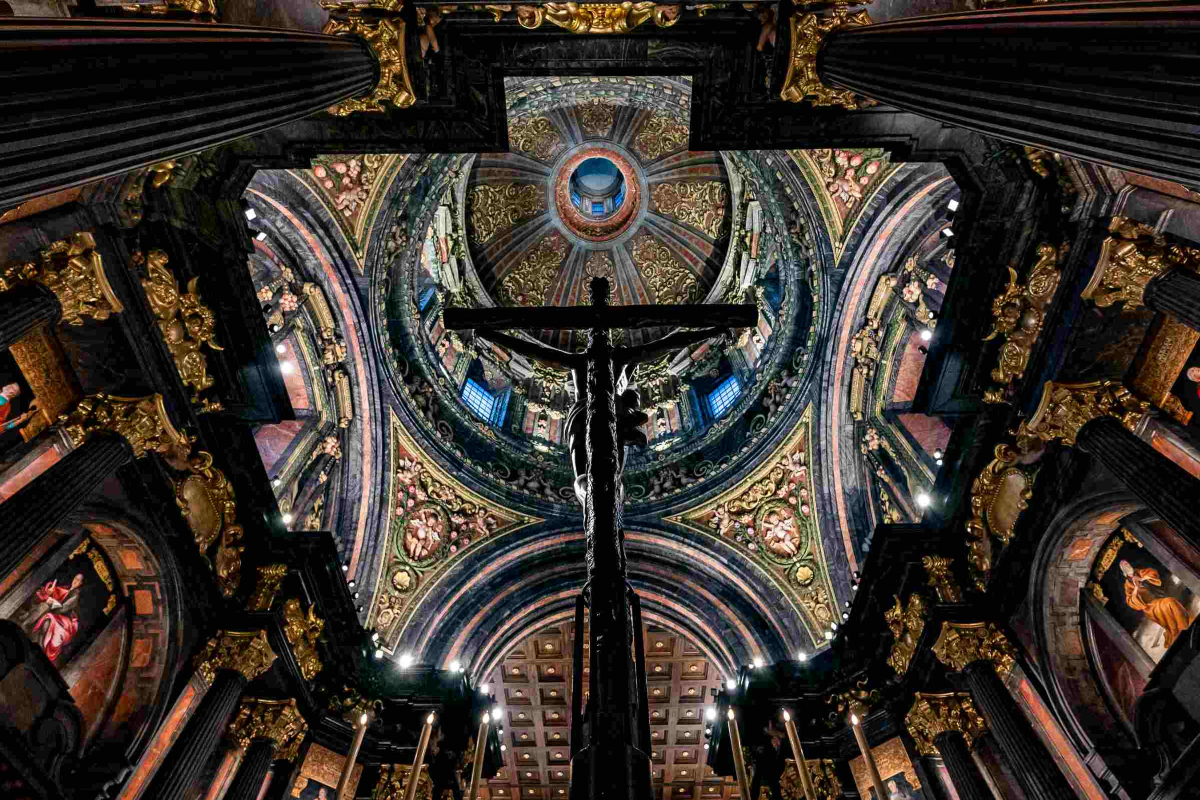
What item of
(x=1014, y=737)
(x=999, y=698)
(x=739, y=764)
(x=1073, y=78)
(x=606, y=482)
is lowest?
(x=739, y=764)

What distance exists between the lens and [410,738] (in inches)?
447

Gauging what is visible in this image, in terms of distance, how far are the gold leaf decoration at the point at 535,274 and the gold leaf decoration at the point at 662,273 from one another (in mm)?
3237

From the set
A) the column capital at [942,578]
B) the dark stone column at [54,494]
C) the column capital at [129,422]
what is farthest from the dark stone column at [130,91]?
the column capital at [942,578]

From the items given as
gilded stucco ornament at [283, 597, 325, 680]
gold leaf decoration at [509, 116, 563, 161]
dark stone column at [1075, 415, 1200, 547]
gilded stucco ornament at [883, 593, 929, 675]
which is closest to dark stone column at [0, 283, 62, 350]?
gilded stucco ornament at [283, 597, 325, 680]

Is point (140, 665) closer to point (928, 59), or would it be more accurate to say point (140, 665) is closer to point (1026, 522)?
point (928, 59)

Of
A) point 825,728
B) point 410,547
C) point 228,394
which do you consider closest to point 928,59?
point 228,394

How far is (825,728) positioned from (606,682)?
1018cm

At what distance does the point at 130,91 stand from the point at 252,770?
330 inches

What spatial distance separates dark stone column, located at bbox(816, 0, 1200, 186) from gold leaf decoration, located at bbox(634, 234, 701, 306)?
735 inches

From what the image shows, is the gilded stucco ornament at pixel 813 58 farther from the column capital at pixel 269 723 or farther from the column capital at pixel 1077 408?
the column capital at pixel 269 723

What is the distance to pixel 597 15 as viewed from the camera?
785 cm

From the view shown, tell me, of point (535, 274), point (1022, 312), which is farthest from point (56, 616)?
point (535, 274)

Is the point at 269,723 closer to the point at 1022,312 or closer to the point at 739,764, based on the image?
the point at 739,764

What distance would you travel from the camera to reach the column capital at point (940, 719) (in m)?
9.12
